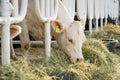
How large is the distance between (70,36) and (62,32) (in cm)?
12

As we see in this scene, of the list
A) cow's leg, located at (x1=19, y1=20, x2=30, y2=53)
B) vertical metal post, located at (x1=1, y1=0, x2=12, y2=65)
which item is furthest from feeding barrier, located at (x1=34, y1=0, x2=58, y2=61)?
vertical metal post, located at (x1=1, y1=0, x2=12, y2=65)

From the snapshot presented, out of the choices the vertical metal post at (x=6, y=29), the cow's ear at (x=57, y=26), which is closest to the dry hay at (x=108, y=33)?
the cow's ear at (x=57, y=26)

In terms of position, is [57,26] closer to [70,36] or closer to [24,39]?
[70,36]

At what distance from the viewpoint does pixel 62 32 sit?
16.3ft

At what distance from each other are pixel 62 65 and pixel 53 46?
93cm

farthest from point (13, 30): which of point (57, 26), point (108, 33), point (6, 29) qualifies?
point (108, 33)

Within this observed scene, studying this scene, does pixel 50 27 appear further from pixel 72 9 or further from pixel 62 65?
pixel 72 9

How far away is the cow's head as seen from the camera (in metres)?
4.79

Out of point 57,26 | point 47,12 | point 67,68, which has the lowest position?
point 67,68

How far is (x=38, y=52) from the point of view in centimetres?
505

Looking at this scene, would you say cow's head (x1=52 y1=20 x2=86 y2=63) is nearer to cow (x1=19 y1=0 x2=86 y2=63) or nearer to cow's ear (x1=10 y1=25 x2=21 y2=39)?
cow (x1=19 y1=0 x2=86 y2=63)

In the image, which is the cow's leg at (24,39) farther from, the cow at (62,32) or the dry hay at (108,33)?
the dry hay at (108,33)

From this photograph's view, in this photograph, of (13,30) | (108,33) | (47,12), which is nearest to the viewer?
(13,30)

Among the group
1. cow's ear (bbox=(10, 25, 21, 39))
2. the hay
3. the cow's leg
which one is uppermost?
cow's ear (bbox=(10, 25, 21, 39))
